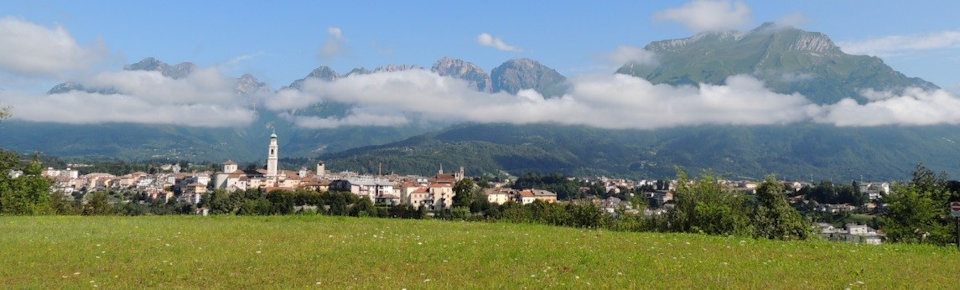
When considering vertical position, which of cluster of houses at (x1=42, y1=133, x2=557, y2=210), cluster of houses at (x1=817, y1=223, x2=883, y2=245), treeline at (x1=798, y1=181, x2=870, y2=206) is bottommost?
cluster of houses at (x1=42, y1=133, x2=557, y2=210)

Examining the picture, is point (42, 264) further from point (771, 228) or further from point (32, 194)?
point (32, 194)

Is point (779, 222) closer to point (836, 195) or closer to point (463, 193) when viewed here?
point (463, 193)

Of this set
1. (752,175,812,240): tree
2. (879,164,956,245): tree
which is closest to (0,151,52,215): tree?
(752,175,812,240): tree

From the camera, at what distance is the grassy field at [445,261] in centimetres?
1080

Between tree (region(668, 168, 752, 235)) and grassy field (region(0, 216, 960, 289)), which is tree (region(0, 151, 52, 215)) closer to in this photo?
grassy field (region(0, 216, 960, 289))

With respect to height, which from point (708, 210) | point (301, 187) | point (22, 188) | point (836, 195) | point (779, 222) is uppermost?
point (708, 210)

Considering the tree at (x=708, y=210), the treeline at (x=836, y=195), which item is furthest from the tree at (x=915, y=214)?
the treeline at (x=836, y=195)

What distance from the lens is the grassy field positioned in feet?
35.4

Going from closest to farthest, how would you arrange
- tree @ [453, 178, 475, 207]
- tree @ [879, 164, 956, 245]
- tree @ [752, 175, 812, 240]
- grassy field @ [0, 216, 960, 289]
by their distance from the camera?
1. grassy field @ [0, 216, 960, 289]
2. tree @ [752, 175, 812, 240]
3. tree @ [879, 164, 956, 245]
4. tree @ [453, 178, 475, 207]

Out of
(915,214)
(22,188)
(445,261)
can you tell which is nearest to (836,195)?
(915,214)

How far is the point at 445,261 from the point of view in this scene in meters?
12.7

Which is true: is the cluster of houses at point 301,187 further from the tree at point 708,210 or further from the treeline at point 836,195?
the tree at point 708,210

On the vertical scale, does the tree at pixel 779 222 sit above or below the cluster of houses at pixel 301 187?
above

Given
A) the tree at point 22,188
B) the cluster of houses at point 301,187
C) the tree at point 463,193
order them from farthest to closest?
the cluster of houses at point 301,187 < the tree at point 463,193 < the tree at point 22,188
